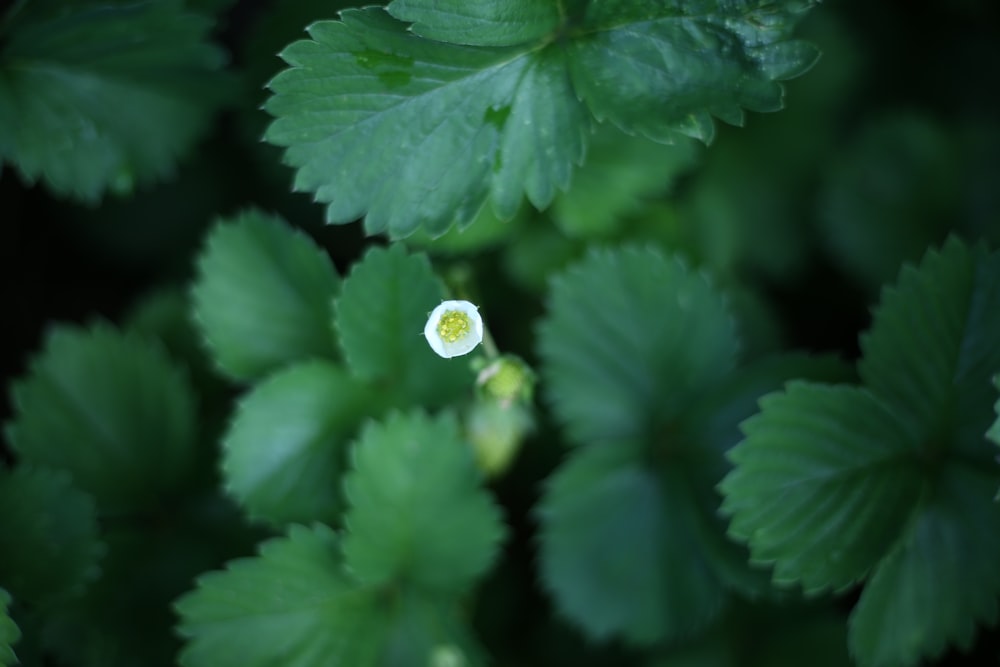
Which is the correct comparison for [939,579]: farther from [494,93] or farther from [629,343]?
[494,93]

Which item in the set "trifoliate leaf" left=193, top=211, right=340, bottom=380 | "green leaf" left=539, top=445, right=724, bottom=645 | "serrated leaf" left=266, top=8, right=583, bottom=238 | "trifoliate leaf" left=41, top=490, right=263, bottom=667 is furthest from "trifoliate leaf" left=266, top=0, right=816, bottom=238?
"trifoliate leaf" left=41, top=490, right=263, bottom=667

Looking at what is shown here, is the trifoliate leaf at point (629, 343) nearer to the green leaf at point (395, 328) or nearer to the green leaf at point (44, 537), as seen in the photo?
the green leaf at point (395, 328)

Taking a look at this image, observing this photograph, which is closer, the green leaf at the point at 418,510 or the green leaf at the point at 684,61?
the green leaf at the point at 684,61

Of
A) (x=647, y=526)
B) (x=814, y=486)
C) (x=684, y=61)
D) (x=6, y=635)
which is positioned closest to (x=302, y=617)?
(x=6, y=635)

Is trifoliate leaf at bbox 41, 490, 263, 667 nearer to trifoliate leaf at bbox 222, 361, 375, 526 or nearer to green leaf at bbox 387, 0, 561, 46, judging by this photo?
trifoliate leaf at bbox 222, 361, 375, 526

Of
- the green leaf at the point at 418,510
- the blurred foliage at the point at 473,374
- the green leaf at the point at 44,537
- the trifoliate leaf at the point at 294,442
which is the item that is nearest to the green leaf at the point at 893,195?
the blurred foliage at the point at 473,374

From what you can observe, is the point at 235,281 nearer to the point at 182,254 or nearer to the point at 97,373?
the point at 97,373
